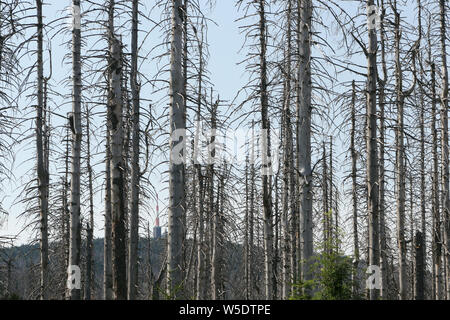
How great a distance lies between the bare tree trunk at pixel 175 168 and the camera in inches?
375

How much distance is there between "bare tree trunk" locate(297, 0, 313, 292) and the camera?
980 centimetres

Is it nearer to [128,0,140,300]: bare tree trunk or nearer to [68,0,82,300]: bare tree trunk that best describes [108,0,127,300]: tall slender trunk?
[68,0,82,300]: bare tree trunk

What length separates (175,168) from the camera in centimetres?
964

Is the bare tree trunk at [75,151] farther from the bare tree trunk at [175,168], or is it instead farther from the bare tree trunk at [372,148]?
the bare tree trunk at [372,148]

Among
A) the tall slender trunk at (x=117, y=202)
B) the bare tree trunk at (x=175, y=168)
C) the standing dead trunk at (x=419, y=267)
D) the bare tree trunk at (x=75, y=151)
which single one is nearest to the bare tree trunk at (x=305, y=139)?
the bare tree trunk at (x=175, y=168)

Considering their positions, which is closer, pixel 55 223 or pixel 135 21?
pixel 135 21

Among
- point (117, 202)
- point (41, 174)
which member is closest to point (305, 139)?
point (117, 202)

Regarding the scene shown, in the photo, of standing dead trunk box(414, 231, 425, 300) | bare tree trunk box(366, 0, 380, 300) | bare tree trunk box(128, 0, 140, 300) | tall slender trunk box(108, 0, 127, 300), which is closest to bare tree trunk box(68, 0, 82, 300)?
tall slender trunk box(108, 0, 127, 300)

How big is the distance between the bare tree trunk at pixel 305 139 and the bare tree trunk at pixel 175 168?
2272mm

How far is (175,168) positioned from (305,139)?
2.55 m

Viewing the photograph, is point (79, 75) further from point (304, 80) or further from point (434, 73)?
point (434, 73)

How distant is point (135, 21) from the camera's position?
15344 millimetres
